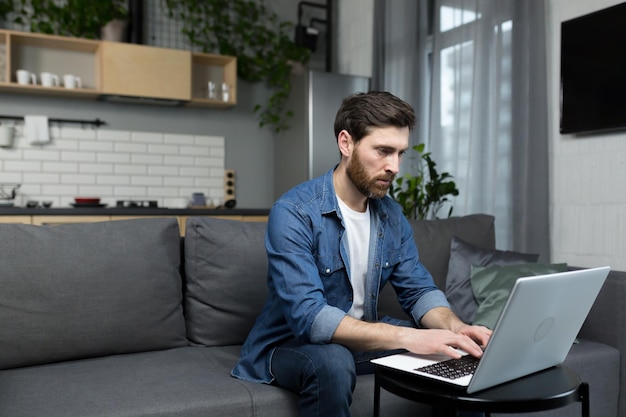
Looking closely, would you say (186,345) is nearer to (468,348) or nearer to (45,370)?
(45,370)

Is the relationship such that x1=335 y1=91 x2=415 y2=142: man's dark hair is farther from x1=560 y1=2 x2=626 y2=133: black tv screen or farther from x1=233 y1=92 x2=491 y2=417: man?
x1=560 y1=2 x2=626 y2=133: black tv screen

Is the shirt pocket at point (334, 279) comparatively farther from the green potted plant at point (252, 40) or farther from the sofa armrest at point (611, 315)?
the green potted plant at point (252, 40)

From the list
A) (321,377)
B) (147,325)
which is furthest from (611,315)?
(147,325)

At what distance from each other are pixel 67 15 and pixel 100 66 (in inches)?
18.5

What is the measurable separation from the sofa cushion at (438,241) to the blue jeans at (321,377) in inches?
39.1

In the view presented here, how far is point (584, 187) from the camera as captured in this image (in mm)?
3102

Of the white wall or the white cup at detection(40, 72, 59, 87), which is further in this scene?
the white cup at detection(40, 72, 59, 87)

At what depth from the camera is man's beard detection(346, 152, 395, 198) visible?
1755 mm

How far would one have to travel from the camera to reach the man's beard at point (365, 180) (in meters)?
1.75

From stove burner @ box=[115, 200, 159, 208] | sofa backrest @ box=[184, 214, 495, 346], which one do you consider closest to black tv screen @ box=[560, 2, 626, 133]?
sofa backrest @ box=[184, 214, 495, 346]

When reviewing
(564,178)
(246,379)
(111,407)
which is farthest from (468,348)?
(564,178)

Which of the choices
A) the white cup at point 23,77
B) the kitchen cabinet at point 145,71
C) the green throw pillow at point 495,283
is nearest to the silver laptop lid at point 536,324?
the green throw pillow at point 495,283

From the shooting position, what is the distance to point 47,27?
4.58 metres

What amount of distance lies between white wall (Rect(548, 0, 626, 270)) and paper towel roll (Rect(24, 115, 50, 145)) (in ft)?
11.5
